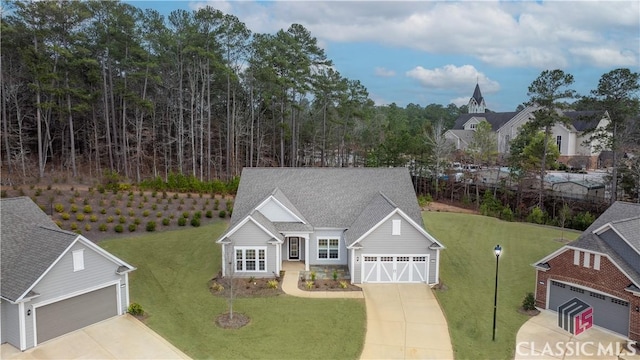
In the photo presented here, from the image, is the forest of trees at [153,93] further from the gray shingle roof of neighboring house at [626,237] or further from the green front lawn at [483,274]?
the gray shingle roof of neighboring house at [626,237]

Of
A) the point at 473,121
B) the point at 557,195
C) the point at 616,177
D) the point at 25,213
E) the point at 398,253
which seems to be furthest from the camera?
the point at 473,121

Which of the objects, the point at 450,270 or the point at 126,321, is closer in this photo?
the point at 126,321

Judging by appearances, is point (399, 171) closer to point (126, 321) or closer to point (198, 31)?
point (126, 321)

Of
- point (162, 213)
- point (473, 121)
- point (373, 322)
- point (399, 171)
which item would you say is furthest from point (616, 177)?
point (473, 121)

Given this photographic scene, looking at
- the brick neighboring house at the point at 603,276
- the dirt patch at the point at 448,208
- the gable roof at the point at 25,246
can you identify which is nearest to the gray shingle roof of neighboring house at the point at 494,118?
the dirt patch at the point at 448,208

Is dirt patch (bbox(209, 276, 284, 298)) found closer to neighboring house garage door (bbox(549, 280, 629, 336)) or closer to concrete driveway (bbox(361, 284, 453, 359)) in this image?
concrete driveway (bbox(361, 284, 453, 359))

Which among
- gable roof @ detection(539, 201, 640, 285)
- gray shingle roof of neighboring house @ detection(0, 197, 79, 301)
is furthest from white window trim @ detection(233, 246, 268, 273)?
gable roof @ detection(539, 201, 640, 285)
